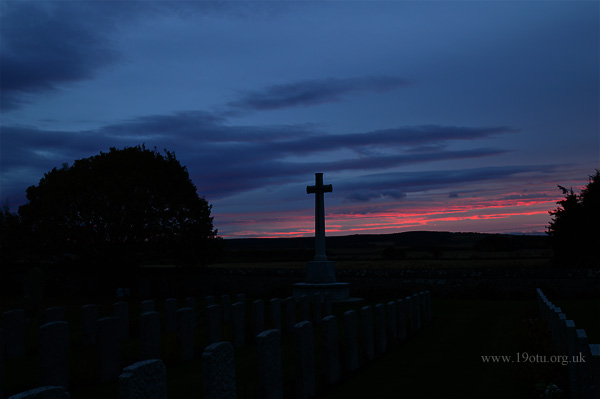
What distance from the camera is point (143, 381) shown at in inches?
159

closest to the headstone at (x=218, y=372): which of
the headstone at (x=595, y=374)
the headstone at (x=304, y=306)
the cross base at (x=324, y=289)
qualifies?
the headstone at (x=595, y=374)

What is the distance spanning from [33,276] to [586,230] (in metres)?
36.1

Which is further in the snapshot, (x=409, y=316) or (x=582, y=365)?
(x=409, y=316)

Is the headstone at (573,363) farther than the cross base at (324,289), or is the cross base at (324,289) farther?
the cross base at (324,289)

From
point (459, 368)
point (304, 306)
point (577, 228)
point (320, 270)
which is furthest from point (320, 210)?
point (577, 228)

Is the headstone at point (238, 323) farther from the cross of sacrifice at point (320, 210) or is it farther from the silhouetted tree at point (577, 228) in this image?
the silhouetted tree at point (577, 228)

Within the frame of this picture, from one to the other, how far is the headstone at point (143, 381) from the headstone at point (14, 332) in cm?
951

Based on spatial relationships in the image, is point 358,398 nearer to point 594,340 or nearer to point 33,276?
point 594,340

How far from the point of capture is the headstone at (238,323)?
13172 mm

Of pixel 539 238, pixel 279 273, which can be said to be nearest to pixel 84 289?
pixel 279 273

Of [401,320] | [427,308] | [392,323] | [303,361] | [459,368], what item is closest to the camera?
[303,361]

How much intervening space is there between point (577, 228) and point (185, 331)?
36092 millimetres

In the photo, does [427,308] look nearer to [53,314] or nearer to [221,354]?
[53,314]

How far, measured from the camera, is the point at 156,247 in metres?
30.9
